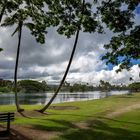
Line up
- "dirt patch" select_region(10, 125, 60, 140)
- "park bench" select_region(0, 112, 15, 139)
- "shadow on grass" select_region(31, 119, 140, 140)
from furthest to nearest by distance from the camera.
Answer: "shadow on grass" select_region(31, 119, 140, 140), "dirt patch" select_region(10, 125, 60, 140), "park bench" select_region(0, 112, 15, 139)

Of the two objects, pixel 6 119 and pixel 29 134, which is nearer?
pixel 6 119

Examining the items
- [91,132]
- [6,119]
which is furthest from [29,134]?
[91,132]

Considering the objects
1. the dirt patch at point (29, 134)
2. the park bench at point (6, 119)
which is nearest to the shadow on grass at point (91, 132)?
the dirt patch at point (29, 134)

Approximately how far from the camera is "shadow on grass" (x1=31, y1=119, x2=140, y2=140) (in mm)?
19484

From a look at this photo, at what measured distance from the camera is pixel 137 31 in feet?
72.0

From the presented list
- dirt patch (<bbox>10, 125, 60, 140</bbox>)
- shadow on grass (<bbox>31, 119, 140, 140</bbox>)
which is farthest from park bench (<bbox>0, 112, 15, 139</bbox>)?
shadow on grass (<bbox>31, 119, 140, 140</bbox>)

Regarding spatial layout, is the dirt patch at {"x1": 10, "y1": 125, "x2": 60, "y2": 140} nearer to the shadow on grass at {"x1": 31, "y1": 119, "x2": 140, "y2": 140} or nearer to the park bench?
the park bench

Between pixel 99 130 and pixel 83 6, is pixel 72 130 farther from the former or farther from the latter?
pixel 83 6

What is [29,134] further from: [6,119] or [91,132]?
[91,132]

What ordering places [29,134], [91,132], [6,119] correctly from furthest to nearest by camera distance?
[91,132] → [29,134] → [6,119]

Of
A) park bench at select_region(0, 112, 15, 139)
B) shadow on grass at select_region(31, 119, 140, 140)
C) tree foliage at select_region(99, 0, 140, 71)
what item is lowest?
shadow on grass at select_region(31, 119, 140, 140)

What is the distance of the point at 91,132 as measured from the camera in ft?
69.7

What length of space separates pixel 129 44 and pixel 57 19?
6.78 metres

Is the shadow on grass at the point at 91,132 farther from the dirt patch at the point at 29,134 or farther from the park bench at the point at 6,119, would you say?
the park bench at the point at 6,119
